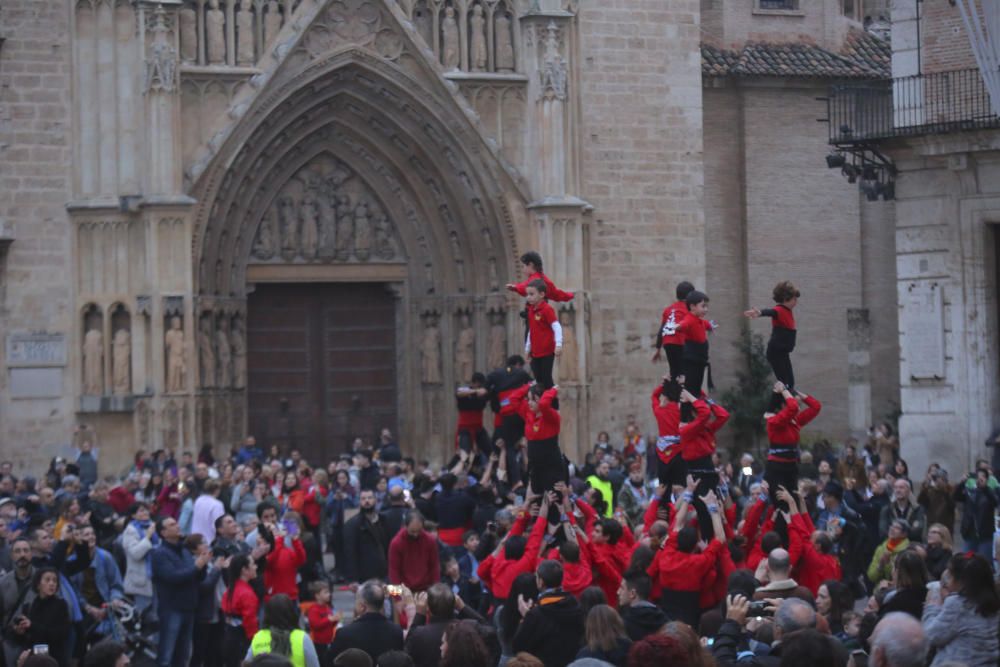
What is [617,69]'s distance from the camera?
29.8m

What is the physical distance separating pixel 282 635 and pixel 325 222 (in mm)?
18640

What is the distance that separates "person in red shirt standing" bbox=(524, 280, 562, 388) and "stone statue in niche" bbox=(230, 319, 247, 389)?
44.5ft

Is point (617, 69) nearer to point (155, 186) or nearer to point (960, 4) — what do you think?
point (155, 186)

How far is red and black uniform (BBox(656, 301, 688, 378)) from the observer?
1505 centimetres

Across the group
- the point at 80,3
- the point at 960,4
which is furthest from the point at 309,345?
the point at 960,4

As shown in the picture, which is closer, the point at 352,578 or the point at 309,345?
the point at 352,578

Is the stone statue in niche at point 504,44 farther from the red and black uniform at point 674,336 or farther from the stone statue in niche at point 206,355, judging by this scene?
the red and black uniform at point 674,336

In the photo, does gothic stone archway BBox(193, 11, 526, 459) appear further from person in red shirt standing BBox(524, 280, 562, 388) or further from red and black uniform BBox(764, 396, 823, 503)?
red and black uniform BBox(764, 396, 823, 503)

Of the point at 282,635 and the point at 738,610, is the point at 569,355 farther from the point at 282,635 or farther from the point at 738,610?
the point at 738,610

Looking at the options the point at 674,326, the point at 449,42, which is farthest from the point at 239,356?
the point at 674,326

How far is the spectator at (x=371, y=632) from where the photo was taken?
1117 cm

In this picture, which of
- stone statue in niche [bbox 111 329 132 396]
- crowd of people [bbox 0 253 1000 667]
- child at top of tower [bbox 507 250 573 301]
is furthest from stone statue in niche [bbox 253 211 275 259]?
child at top of tower [bbox 507 250 573 301]

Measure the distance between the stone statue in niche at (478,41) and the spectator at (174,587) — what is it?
558 inches

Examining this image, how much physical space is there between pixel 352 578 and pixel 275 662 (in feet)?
39.7
